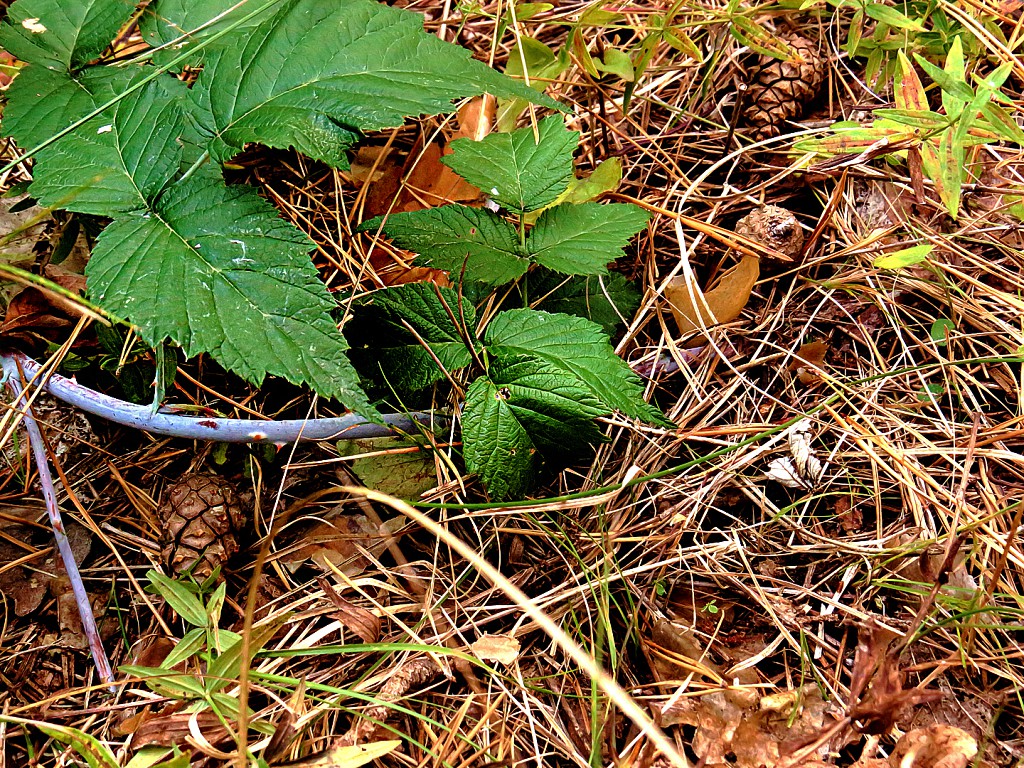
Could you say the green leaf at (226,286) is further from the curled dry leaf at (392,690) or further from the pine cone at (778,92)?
the pine cone at (778,92)

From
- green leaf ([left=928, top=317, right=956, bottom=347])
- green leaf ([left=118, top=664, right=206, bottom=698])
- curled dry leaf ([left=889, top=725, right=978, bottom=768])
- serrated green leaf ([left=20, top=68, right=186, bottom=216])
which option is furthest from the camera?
green leaf ([left=928, top=317, right=956, bottom=347])

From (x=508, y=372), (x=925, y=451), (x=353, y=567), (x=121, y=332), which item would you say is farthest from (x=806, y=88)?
(x=121, y=332)

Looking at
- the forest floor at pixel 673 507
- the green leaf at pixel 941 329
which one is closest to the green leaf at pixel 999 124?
the forest floor at pixel 673 507

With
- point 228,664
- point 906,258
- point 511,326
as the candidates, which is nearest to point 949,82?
point 906,258

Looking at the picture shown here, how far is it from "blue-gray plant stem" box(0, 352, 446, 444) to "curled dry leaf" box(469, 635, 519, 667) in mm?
413

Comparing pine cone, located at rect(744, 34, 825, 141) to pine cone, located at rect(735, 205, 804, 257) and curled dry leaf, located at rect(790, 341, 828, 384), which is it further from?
curled dry leaf, located at rect(790, 341, 828, 384)

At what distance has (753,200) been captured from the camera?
1.74 meters

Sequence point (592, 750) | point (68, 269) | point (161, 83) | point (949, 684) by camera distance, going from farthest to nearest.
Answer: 1. point (68, 269)
2. point (161, 83)
3. point (949, 684)
4. point (592, 750)

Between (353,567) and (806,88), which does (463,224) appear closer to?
(353,567)

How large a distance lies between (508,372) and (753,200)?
0.81 m

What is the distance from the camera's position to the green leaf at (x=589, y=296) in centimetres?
156

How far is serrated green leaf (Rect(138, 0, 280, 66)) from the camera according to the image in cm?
150

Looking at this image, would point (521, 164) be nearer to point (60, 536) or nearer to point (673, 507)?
point (673, 507)

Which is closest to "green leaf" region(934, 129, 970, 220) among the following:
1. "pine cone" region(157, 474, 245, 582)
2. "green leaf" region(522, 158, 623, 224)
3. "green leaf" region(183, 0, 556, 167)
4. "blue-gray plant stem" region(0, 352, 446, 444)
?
"green leaf" region(522, 158, 623, 224)
